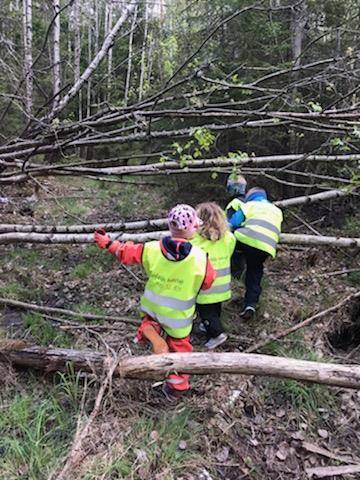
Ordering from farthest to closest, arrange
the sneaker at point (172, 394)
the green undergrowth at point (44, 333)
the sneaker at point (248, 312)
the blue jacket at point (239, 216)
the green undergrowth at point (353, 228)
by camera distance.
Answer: the green undergrowth at point (353, 228)
the blue jacket at point (239, 216)
the sneaker at point (248, 312)
the green undergrowth at point (44, 333)
the sneaker at point (172, 394)

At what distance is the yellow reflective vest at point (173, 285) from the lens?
3.49 metres

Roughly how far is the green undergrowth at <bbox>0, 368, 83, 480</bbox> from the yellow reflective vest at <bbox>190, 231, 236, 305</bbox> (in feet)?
5.20

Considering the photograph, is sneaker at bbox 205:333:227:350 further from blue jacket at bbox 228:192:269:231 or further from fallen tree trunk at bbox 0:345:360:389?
blue jacket at bbox 228:192:269:231

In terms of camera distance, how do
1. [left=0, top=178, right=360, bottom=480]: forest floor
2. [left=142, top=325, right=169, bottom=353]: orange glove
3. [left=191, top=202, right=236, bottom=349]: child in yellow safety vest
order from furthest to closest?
1. [left=191, top=202, right=236, bottom=349]: child in yellow safety vest
2. [left=142, top=325, right=169, bottom=353]: orange glove
3. [left=0, top=178, right=360, bottom=480]: forest floor

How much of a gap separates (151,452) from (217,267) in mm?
1986

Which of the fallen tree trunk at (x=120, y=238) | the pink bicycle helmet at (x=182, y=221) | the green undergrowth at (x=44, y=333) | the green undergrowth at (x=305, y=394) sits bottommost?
the green undergrowth at (x=305, y=394)

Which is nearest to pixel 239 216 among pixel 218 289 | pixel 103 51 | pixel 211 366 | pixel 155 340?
pixel 218 289

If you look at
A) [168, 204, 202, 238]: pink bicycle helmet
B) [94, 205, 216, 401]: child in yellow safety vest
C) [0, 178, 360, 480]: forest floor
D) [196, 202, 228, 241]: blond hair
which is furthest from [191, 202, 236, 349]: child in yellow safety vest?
[168, 204, 202, 238]: pink bicycle helmet

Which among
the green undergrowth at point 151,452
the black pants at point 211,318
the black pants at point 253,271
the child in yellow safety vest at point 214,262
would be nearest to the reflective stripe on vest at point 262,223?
the black pants at point 253,271

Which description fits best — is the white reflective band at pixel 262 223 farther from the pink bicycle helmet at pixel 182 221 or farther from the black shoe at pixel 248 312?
the pink bicycle helmet at pixel 182 221

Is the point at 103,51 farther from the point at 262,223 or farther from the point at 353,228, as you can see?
the point at 353,228

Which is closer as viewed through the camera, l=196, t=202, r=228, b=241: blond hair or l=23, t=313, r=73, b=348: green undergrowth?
l=23, t=313, r=73, b=348: green undergrowth

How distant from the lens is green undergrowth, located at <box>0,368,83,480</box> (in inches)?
104

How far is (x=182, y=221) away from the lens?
11.3ft
